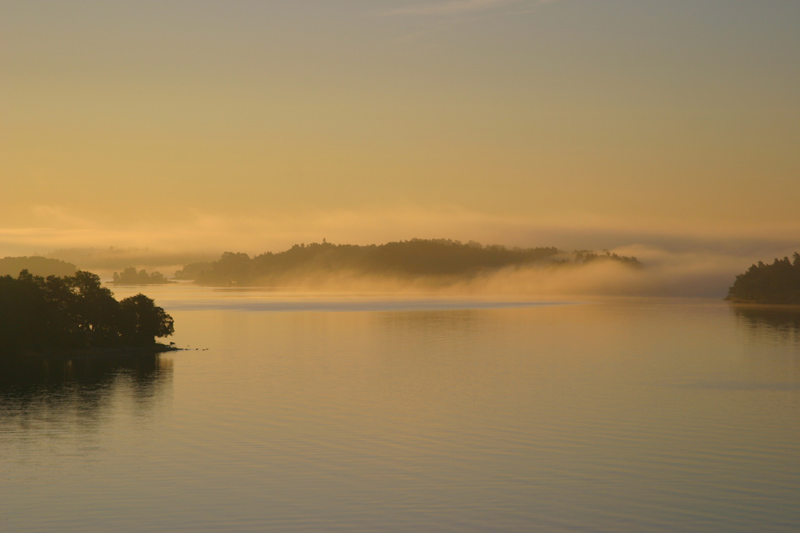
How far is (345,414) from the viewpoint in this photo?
79.6 metres

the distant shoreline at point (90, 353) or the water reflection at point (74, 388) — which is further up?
the distant shoreline at point (90, 353)

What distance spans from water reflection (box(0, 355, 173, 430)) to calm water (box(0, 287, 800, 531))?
44cm

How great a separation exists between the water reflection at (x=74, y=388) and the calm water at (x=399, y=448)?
444mm

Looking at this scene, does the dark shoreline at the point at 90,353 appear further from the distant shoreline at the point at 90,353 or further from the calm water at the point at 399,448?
the calm water at the point at 399,448

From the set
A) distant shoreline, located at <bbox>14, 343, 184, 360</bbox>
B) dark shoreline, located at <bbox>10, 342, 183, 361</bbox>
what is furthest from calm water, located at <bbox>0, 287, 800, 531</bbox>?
A: distant shoreline, located at <bbox>14, 343, 184, 360</bbox>

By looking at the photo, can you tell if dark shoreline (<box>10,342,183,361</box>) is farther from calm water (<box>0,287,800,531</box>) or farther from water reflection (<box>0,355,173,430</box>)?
calm water (<box>0,287,800,531</box>)

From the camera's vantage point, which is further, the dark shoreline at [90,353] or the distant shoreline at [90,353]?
the distant shoreline at [90,353]

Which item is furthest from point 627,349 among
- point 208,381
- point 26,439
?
point 26,439

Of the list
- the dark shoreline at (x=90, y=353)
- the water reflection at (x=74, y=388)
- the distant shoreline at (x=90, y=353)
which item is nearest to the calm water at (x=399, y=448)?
the water reflection at (x=74, y=388)

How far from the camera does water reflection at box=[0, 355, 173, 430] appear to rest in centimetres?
7811

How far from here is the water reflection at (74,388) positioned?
256 feet

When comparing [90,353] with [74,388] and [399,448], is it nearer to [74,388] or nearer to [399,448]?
[74,388]

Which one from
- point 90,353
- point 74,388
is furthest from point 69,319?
point 74,388

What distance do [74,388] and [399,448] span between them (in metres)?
54.5
